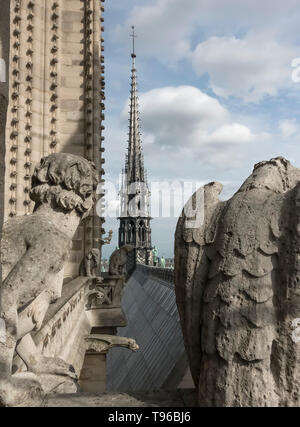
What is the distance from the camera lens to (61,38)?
9.57m

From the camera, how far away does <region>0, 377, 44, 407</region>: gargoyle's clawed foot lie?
177 cm

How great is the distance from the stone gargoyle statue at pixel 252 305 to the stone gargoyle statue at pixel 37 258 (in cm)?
78

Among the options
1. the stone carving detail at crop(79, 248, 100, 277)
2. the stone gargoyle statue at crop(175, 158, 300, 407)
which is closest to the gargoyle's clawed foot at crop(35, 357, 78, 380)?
the stone gargoyle statue at crop(175, 158, 300, 407)

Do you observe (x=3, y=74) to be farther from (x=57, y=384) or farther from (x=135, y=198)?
(x=135, y=198)

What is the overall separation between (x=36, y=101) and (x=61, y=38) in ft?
6.24

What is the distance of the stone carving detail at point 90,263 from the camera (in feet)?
30.2

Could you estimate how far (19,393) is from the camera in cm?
180

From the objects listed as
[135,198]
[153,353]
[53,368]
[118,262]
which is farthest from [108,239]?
[135,198]

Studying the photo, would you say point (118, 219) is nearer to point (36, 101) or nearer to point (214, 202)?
point (36, 101)

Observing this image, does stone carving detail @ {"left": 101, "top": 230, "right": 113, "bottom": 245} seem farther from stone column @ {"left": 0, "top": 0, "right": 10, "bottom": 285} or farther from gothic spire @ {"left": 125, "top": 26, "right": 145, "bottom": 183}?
gothic spire @ {"left": 125, "top": 26, "right": 145, "bottom": 183}

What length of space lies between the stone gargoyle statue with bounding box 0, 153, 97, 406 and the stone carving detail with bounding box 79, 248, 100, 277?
6.68 m

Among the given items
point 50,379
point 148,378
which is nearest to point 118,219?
point 148,378

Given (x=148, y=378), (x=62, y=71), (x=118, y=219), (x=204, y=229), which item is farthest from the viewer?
(x=118, y=219)

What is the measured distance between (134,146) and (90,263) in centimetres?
4493
